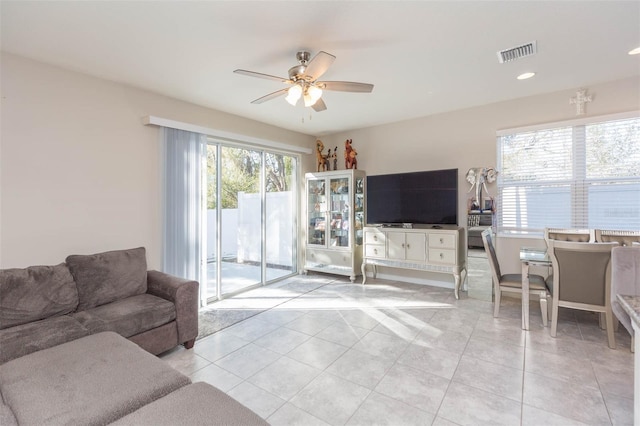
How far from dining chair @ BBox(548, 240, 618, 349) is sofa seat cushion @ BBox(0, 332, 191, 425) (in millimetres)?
3189

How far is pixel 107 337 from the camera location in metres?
1.96

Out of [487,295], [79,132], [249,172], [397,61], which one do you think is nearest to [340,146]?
[249,172]

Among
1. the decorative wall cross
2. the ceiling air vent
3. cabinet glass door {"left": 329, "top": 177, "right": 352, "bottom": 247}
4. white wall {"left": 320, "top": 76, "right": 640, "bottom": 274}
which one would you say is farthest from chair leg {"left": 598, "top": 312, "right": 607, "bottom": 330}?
cabinet glass door {"left": 329, "top": 177, "right": 352, "bottom": 247}

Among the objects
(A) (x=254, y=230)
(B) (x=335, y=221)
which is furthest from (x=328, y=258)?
(A) (x=254, y=230)

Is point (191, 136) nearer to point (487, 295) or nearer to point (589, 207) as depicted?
point (487, 295)

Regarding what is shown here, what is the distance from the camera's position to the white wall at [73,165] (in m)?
2.48

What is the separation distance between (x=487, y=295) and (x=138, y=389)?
3889mm

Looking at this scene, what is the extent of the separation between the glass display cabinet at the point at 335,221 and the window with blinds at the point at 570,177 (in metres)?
2.05

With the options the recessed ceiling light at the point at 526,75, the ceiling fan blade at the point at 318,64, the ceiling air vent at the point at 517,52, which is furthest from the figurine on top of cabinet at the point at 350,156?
the ceiling fan blade at the point at 318,64

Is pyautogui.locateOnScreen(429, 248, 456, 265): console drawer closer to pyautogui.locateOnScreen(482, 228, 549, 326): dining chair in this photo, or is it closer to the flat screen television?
the flat screen television

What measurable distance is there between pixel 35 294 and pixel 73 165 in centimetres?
120

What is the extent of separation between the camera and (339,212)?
5.11 meters

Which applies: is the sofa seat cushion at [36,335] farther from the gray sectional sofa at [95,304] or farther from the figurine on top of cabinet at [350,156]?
the figurine on top of cabinet at [350,156]

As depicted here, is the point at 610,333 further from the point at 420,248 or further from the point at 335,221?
the point at 335,221
